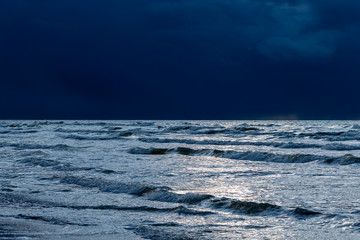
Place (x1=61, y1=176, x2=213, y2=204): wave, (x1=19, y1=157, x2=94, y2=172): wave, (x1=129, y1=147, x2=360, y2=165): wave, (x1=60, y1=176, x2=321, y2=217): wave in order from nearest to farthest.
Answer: (x1=60, y1=176, x2=321, y2=217): wave → (x1=61, y1=176, x2=213, y2=204): wave → (x1=19, y1=157, x2=94, y2=172): wave → (x1=129, y1=147, x2=360, y2=165): wave

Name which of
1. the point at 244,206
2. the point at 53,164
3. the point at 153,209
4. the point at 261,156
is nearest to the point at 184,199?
the point at 153,209

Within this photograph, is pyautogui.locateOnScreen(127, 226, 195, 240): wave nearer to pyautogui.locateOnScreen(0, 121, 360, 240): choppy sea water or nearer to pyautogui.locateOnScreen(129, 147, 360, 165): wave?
pyautogui.locateOnScreen(0, 121, 360, 240): choppy sea water

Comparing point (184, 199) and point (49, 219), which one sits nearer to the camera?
point (49, 219)

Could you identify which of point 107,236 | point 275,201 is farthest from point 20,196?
point 275,201

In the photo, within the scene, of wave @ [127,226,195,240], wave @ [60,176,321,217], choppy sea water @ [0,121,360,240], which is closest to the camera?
wave @ [127,226,195,240]

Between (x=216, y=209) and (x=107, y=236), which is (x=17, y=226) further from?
(x=216, y=209)

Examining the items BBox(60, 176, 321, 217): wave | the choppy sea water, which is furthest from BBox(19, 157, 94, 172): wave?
BBox(60, 176, 321, 217): wave

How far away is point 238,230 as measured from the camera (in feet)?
19.7

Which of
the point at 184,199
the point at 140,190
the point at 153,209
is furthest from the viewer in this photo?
the point at 140,190

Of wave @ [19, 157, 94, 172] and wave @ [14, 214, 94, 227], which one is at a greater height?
wave @ [19, 157, 94, 172]

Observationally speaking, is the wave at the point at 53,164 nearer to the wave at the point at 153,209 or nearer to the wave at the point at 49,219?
the wave at the point at 153,209

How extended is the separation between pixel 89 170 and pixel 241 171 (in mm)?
4662

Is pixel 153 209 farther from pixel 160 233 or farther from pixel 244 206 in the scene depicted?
pixel 160 233

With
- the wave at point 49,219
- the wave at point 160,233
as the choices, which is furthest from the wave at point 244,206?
the wave at point 49,219
